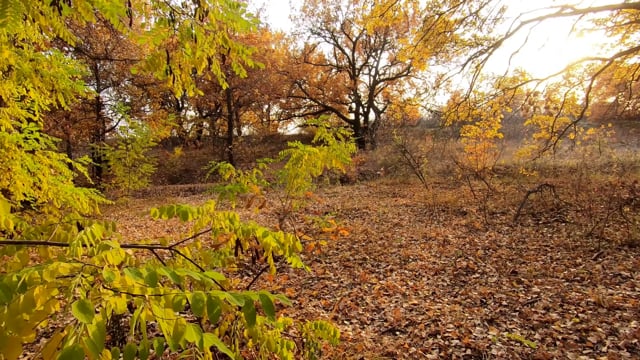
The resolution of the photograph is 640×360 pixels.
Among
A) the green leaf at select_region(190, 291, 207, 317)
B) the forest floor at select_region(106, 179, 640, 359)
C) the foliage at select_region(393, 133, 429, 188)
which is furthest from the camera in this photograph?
the foliage at select_region(393, 133, 429, 188)

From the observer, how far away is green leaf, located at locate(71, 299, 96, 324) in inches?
26.5

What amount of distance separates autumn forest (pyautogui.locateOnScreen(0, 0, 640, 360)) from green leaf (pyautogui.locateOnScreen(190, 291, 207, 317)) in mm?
11

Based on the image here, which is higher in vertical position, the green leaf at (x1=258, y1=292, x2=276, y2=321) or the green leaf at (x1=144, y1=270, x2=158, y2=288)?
the green leaf at (x1=144, y1=270, x2=158, y2=288)

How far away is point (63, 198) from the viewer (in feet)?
9.10

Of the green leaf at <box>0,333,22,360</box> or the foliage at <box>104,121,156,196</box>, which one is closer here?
the green leaf at <box>0,333,22,360</box>

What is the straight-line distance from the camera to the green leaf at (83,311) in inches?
26.5

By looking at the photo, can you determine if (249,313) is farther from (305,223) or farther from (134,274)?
(305,223)

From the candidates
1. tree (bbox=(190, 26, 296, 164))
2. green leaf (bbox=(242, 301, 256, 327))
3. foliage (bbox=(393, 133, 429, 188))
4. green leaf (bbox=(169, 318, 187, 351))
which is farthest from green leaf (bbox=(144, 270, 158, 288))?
tree (bbox=(190, 26, 296, 164))

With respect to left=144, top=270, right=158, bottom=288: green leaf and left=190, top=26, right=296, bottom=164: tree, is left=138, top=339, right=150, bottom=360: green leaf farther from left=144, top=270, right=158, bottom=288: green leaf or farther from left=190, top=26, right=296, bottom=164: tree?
left=190, top=26, right=296, bottom=164: tree

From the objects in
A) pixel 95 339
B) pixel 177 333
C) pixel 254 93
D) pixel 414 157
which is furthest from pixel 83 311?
pixel 254 93

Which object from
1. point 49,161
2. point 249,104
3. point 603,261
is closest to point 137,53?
point 249,104

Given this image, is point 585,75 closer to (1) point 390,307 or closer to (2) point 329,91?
(1) point 390,307

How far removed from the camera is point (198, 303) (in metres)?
0.82

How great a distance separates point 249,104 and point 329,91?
17.3ft
